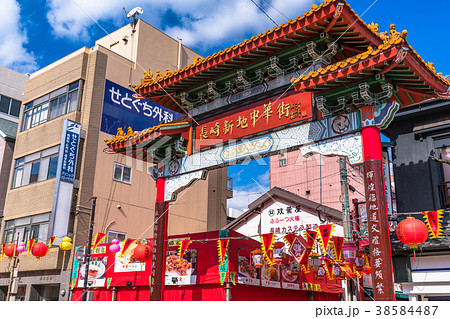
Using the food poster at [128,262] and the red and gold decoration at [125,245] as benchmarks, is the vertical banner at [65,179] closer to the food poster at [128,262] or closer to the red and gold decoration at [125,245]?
the food poster at [128,262]

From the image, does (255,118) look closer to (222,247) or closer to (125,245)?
(222,247)

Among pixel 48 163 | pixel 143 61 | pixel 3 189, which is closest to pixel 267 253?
pixel 48 163

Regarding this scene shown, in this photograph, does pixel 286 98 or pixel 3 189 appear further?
pixel 3 189

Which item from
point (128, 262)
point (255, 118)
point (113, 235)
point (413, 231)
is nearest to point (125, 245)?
point (128, 262)

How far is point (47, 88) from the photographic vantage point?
2766 cm

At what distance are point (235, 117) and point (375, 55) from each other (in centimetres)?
511

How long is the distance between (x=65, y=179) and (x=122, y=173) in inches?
154

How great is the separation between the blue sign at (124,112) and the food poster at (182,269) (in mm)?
10316

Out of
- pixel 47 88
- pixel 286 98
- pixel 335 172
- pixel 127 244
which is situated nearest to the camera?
pixel 286 98

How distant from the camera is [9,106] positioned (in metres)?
33.5

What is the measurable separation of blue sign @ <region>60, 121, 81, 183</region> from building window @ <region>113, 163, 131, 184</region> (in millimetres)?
2870

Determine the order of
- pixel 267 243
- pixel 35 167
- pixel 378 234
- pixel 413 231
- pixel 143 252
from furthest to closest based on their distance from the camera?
pixel 35 167 < pixel 143 252 < pixel 267 243 < pixel 413 231 < pixel 378 234
